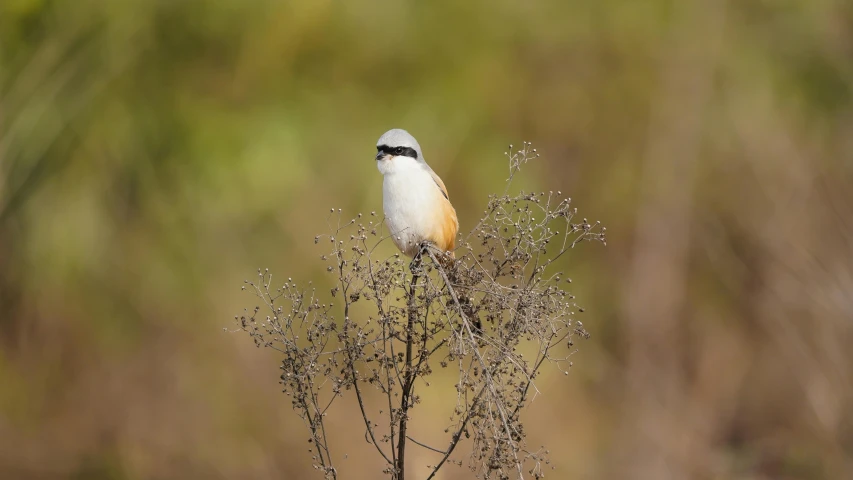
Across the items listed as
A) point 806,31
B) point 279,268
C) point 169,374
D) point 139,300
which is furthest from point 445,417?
point 806,31

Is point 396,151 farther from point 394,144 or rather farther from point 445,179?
point 445,179

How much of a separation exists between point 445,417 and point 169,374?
1.69 m

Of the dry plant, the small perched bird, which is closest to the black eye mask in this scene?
the small perched bird

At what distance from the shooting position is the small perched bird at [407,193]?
286cm

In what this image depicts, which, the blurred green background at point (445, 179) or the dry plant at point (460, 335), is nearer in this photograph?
the dry plant at point (460, 335)

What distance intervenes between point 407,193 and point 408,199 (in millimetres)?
21

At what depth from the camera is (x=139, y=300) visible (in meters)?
5.21

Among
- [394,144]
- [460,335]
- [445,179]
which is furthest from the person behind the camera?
[445,179]

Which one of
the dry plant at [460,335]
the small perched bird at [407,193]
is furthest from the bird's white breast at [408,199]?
the dry plant at [460,335]

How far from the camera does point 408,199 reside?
9.51 ft

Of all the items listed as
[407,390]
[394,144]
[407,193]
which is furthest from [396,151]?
[407,390]

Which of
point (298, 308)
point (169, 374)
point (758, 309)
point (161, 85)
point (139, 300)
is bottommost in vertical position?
point (298, 308)

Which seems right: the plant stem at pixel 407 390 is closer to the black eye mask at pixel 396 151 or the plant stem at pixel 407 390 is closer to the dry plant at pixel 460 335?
the dry plant at pixel 460 335

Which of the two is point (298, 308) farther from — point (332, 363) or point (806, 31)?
point (806, 31)
